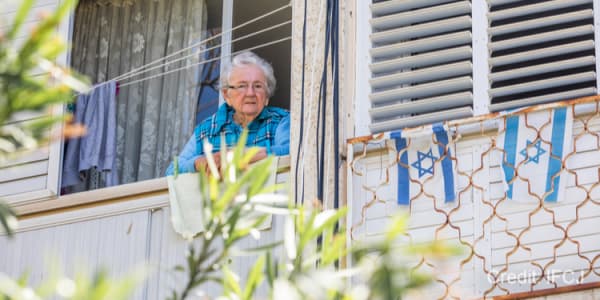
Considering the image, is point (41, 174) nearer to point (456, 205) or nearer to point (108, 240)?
point (108, 240)

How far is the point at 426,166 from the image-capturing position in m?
7.98

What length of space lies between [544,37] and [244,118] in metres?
1.82

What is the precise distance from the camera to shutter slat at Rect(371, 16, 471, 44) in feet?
27.6

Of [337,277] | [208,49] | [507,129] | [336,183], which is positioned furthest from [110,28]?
[337,277]

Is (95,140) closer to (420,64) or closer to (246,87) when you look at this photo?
(246,87)

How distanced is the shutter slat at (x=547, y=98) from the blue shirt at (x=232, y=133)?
1246 mm

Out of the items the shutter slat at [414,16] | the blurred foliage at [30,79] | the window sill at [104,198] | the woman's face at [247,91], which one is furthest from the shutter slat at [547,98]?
the blurred foliage at [30,79]

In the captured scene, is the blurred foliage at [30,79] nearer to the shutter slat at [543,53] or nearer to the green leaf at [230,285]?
the green leaf at [230,285]

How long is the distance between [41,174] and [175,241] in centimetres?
120

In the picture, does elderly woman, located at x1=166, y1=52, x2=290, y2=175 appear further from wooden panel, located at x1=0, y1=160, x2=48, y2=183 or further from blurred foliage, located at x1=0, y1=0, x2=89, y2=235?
blurred foliage, located at x1=0, y1=0, x2=89, y2=235

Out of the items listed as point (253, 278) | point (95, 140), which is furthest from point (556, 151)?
point (253, 278)

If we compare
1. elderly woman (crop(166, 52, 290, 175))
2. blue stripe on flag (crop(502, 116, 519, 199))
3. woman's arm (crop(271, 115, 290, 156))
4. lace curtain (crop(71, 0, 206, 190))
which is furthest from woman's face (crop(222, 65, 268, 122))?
blue stripe on flag (crop(502, 116, 519, 199))

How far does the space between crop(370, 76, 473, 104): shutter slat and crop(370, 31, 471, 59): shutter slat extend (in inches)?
8.8

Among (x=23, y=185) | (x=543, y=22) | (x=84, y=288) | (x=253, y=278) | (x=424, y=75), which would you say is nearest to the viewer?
(x=84, y=288)
